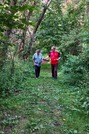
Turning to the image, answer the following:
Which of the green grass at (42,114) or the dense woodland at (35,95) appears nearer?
the dense woodland at (35,95)

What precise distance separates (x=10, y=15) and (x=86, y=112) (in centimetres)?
472

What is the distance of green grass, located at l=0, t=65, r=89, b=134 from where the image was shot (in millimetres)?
6367

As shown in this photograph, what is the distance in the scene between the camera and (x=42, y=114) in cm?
746

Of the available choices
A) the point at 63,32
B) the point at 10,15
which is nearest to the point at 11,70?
the point at 10,15

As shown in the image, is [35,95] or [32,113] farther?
[35,95]

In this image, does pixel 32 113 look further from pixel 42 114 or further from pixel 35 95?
pixel 35 95

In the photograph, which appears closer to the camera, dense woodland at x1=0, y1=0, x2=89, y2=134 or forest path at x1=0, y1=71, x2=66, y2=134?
dense woodland at x1=0, y1=0, x2=89, y2=134

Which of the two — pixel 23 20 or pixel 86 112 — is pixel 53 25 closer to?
pixel 86 112

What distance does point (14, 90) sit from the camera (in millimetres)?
10805

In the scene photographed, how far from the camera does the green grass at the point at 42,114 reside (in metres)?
6.37

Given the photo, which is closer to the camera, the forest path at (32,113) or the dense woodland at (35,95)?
the dense woodland at (35,95)

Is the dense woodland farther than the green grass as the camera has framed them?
No

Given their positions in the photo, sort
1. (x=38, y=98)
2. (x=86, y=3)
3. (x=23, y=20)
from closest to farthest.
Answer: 1. (x=23, y=20)
2. (x=38, y=98)
3. (x=86, y=3)

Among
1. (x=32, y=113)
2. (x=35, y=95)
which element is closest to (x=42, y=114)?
(x=32, y=113)
